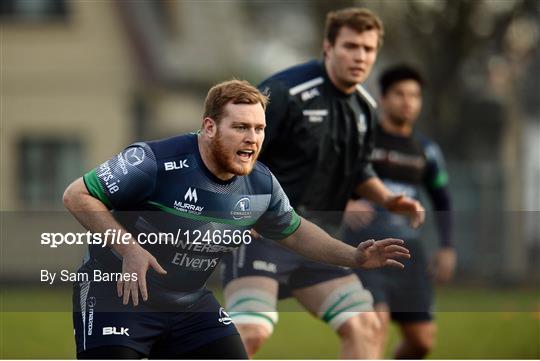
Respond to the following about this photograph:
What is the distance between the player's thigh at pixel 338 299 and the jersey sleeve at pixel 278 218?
1359 millimetres

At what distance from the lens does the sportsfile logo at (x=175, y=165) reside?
595 cm

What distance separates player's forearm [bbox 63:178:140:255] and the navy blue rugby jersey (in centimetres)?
4

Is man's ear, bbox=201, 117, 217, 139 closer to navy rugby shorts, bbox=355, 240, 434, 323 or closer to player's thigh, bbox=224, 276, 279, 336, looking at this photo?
player's thigh, bbox=224, 276, 279, 336

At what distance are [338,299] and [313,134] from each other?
3.49 ft

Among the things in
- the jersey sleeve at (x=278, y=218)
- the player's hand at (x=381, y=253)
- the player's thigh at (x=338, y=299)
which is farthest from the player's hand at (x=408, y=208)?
the player's hand at (x=381, y=253)

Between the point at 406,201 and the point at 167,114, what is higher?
the point at 167,114

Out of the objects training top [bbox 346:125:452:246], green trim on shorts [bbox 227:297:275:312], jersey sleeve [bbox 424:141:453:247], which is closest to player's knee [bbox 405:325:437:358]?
training top [bbox 346:125:452:246]

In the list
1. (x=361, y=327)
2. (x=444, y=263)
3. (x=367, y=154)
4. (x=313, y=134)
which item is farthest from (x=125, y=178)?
(x=444, y=263)

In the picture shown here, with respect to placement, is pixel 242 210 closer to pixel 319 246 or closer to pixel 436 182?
pixel 319 246

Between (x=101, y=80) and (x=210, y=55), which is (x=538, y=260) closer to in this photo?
(x=101, y=80)

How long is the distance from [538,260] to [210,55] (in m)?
15.4

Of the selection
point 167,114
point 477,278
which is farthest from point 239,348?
point 167,114

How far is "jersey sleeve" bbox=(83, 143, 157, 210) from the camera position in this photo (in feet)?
19.0

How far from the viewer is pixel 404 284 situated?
397 inches
